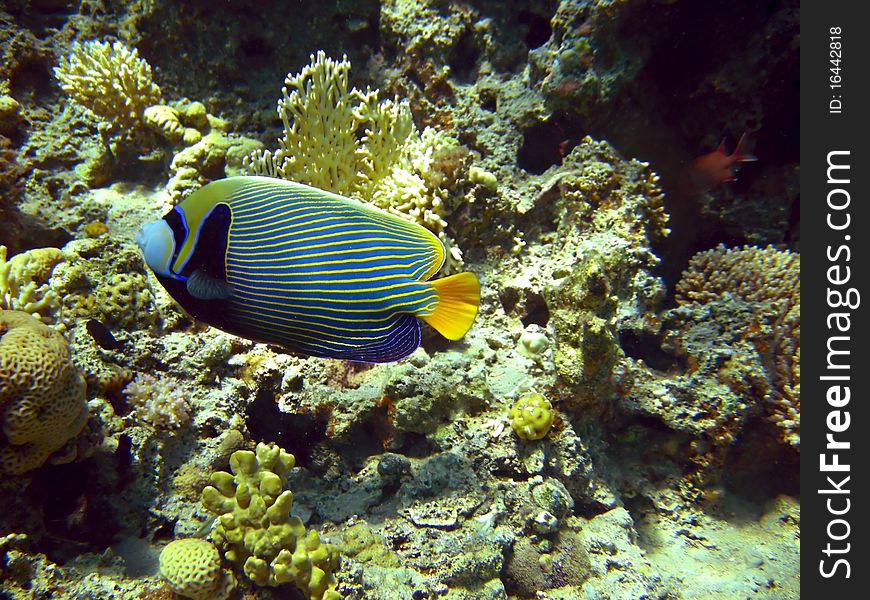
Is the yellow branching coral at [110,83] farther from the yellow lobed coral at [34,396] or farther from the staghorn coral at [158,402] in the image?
the staghorn coral at [158,402]

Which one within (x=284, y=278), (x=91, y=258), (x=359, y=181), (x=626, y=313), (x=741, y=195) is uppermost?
(x=741, y=195)

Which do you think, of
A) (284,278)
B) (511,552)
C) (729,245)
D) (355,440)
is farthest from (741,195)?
(284,278)

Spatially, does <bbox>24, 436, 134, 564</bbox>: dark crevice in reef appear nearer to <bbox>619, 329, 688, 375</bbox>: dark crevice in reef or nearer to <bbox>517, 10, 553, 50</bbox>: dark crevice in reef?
<bbox>619, 329, 688, 375</bbox>: dark crevice in reef

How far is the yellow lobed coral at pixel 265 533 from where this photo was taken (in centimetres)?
227

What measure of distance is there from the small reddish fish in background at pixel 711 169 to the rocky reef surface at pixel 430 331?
5 centimetres

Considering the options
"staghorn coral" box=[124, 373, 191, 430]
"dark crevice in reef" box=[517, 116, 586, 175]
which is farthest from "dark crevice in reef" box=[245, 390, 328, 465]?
"dark crevice in reef" box=[517, 116, 586, 175]

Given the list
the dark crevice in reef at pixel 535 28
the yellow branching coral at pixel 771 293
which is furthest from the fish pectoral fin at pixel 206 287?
the dark crevice in reef at pixel 535 28

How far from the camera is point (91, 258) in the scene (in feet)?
11.2

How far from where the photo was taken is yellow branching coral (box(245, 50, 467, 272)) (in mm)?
3850

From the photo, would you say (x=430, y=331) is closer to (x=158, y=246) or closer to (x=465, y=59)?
(x=158, y=246)

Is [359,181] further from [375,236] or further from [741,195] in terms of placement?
[741,195]

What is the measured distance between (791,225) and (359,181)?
4408mm

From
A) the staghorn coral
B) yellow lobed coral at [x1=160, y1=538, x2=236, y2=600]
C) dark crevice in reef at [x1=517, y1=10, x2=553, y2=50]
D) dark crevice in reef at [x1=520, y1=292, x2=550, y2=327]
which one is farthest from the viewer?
dark crevice in reef at [x1=517, y1=10, x2=553, y2=50]

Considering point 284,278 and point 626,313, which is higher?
point 626,313
